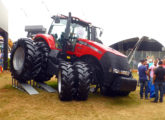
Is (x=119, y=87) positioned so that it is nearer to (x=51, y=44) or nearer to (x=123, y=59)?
(x=123, y=59)

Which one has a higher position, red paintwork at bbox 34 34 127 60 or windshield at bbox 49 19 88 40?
windshield at bbox 49 19 88 40

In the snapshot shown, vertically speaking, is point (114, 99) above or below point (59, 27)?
below

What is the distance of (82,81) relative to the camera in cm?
491

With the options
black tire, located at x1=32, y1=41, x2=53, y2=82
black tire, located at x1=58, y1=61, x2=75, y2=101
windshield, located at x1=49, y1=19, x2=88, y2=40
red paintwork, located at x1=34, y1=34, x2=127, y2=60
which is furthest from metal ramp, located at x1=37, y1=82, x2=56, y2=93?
windshield, located at x1=49, y1=19, x2=88, y2=40

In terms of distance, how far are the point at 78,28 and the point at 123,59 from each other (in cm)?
204

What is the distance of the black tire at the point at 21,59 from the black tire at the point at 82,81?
1864mm

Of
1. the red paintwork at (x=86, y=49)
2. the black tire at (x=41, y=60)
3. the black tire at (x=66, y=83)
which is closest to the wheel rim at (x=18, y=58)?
the black tire at (x=41, y=60)

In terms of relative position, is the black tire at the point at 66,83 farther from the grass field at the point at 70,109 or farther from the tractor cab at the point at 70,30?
the tractor cab at the point at 70,30

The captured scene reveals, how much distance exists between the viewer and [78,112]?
4336mm

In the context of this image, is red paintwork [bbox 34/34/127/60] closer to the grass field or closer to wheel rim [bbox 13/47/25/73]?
wheel rim [bbox 13/47/25/73]

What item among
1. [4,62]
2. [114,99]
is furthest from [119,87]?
[4,62]

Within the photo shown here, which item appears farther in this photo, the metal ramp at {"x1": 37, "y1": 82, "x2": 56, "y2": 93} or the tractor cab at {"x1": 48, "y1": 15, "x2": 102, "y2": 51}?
the metal ramp at {"x1": 37, "y1": 82, "x2": 56, "y2": 93}

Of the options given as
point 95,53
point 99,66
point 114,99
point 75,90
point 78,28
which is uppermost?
point 78,28

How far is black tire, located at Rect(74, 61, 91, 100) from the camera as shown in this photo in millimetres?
4934
